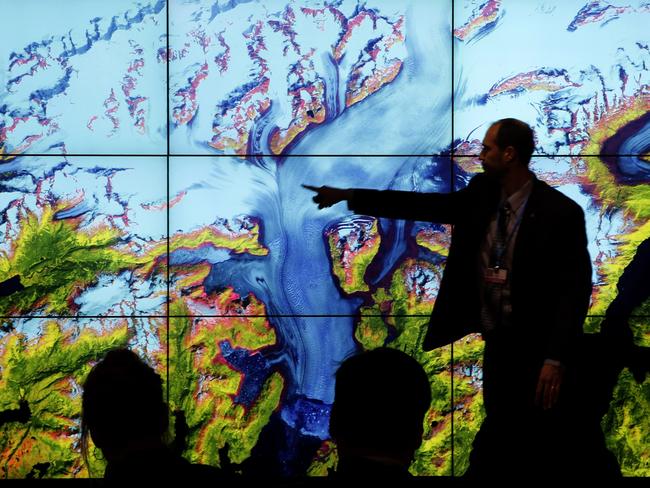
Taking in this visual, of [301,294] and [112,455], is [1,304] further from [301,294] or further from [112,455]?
[112,455]

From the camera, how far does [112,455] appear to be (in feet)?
4.87

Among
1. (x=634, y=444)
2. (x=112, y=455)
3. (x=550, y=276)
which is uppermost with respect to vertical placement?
(x=550, y=276)

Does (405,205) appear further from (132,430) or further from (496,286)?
(132,430)

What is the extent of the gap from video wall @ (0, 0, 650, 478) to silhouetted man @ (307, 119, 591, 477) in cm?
91

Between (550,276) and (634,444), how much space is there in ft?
4.28

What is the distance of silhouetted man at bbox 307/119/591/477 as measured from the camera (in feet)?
8.98

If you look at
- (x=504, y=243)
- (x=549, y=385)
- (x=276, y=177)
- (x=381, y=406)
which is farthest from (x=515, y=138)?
(x=381, y=406)

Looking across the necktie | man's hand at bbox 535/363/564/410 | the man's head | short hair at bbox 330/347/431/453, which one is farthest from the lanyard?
short hair at bbox 330/347/431/453

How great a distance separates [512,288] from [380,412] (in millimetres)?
1458

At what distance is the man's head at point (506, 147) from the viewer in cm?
283

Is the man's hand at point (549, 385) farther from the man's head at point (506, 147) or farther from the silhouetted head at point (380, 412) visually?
the silhouetted head at point (380, 412)

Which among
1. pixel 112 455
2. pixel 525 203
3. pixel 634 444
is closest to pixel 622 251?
pixel 634 444

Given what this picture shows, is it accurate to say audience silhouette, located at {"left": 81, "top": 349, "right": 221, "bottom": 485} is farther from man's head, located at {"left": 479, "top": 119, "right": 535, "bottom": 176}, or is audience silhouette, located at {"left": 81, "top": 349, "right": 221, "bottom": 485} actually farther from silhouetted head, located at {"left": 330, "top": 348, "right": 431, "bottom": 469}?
man's head, located at {"left": 479, "top": 119, "right": 535, "bottom": 176}

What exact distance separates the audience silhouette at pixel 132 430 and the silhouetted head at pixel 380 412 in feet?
0.86
